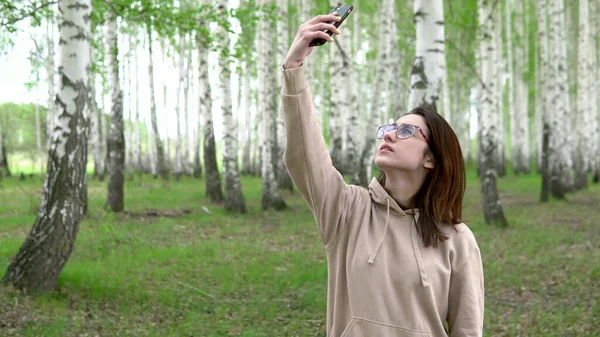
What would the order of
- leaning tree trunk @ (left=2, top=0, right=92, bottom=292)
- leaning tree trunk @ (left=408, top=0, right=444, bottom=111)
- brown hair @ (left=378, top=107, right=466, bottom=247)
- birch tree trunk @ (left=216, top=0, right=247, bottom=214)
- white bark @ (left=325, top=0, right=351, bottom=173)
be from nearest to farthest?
1. brown hair @ (left=378, top=107, right=466, bottom=247)
2. leaning tree trunk @ (left=2, top=0, right=92, bottom=292)
3. leaning tree trunk @ (left=408, top=0, right=444, bottom=111)
4. birch tree trunk @ (left=216, top=0, right=247, bottom=214)
5. white bark @ (left=325, top=0, right=351, bottom=173)

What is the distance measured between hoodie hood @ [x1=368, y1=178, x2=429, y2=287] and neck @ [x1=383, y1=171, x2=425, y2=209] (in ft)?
0.16

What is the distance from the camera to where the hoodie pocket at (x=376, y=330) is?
6.82 ft

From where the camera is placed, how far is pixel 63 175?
6305 mm

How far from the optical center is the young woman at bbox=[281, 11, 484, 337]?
209 cm

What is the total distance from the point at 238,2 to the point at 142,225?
13871 millimetres

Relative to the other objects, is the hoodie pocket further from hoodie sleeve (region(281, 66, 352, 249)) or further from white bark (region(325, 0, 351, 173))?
white bark (region(325, 0, 351, 173))

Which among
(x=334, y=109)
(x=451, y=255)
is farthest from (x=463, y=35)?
(x=451, y=255)

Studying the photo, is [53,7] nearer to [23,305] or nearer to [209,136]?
[209,136]

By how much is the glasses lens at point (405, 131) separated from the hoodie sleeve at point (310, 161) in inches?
11.5

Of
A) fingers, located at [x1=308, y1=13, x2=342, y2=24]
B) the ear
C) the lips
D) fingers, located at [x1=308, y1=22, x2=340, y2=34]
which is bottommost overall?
the ear

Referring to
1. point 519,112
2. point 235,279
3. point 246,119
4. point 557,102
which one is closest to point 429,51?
point 235,279

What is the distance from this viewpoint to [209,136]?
1588 centimetres

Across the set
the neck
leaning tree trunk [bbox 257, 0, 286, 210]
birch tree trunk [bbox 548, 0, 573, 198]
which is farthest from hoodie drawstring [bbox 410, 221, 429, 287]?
birch tree trunk [bbox 548, 0, 573, 198]

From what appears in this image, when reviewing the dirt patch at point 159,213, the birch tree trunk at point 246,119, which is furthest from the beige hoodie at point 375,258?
the birch tree trunk at point 246,119
